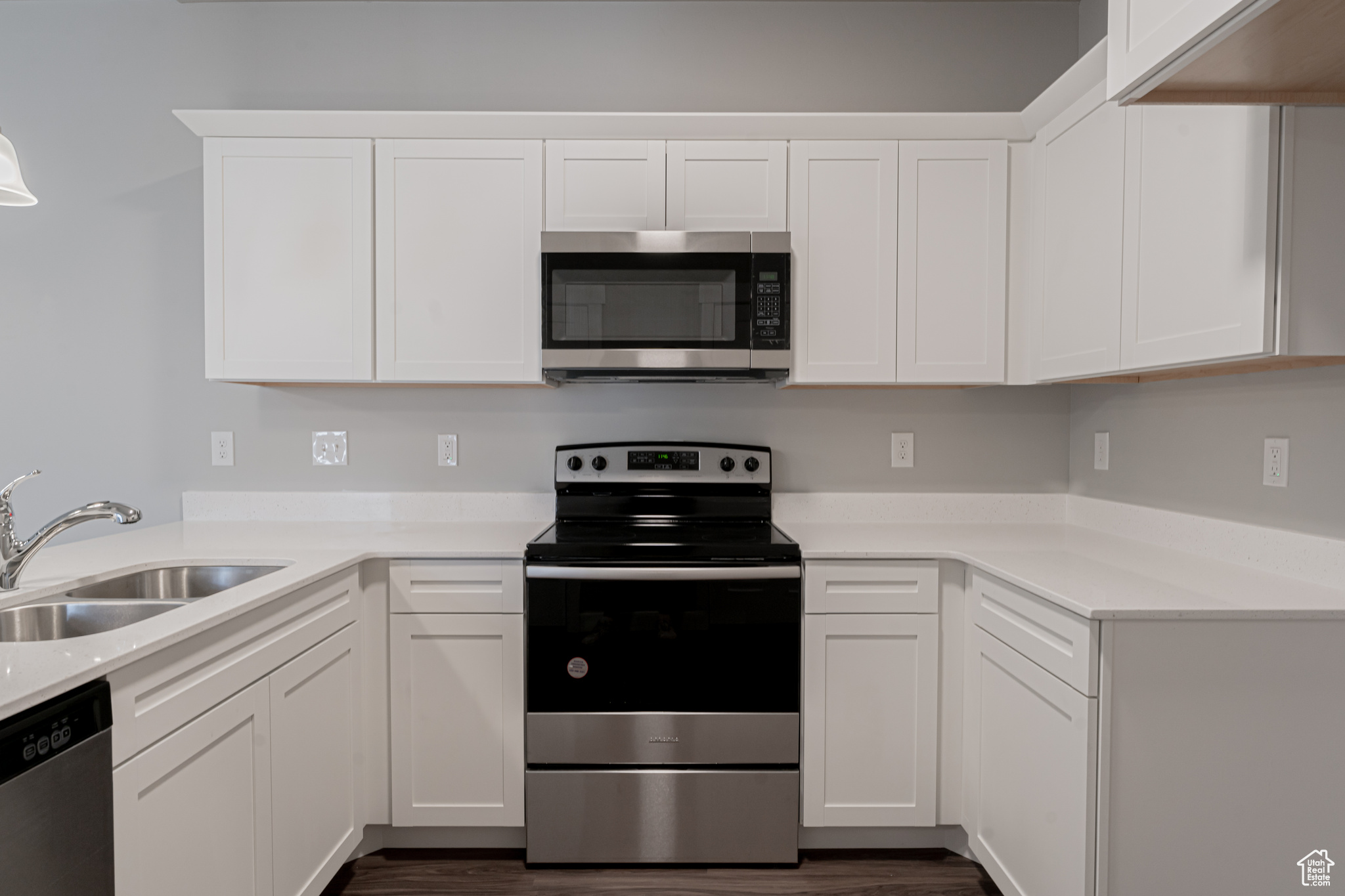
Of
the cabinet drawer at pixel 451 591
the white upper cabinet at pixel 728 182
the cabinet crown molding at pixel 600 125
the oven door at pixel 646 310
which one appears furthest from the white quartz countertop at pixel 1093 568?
the cabinet crown molding at pixel 600 125

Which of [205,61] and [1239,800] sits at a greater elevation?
[205,61]

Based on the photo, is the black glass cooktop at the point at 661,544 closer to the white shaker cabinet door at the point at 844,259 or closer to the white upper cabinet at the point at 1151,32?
the white shaker cabinet door at the point at 844,259

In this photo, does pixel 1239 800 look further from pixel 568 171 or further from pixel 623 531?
pixel 568 171

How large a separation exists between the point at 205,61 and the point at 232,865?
2.59 m

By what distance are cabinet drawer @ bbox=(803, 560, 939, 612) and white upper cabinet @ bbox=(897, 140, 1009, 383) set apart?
2.01ft

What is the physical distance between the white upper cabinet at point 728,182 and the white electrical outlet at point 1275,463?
137cm

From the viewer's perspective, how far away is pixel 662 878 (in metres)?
1.90

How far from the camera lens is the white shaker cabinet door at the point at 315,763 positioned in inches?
60.1

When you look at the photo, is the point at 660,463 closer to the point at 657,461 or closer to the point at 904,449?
the point at 657,461

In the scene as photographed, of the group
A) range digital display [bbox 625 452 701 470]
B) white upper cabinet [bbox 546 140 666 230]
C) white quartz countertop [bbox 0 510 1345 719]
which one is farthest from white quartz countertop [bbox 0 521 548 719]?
white upper cabinet [bbox 546 140 666 230]

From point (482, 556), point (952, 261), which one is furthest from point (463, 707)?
point (952, 261)

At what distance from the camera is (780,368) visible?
2.12 metres

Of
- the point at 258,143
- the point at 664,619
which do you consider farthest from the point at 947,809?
the point at 258,143

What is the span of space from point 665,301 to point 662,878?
165 centimetres
